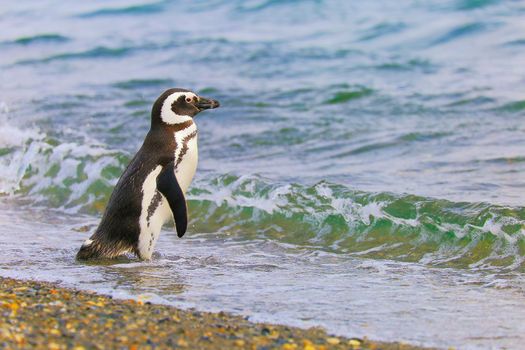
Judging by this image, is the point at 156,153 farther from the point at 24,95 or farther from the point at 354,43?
the point at 354,43

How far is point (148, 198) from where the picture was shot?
6.41 m

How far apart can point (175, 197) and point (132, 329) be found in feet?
6.52

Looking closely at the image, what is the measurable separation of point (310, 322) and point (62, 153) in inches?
224

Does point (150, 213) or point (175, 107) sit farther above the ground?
point (175, 107)

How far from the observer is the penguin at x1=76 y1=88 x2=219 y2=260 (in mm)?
6367

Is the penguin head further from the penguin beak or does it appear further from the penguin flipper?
the penguin flipper

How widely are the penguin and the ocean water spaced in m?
0.17

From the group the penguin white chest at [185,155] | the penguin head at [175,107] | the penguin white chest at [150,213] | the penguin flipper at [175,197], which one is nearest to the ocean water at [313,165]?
the penguin white chest at [150,213]

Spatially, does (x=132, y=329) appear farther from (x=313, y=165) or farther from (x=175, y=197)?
(x=313, y=165)

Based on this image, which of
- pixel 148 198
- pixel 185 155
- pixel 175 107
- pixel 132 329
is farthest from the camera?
pixel 175 107

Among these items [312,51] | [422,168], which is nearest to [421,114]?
[422,168]

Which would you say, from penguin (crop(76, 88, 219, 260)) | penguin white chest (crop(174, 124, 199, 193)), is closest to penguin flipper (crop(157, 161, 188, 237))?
penguin (crop(76, 88, 219, 260))

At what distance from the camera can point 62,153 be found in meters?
10.1

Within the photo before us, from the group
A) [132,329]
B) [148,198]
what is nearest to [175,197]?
[148,198]
